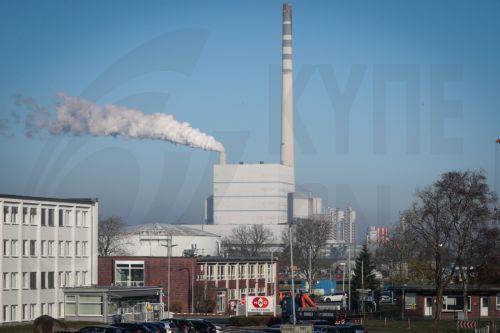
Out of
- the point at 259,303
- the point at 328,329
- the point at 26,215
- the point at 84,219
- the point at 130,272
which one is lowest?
the point at 259,303

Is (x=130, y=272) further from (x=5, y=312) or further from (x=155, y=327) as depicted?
(x=155, y=327)

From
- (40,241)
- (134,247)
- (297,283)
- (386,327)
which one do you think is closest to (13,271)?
(40,241)

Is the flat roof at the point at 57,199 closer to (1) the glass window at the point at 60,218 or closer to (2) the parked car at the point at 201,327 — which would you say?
(1) the glass window at the point at 60,218

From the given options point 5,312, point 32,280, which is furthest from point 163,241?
point 5,312

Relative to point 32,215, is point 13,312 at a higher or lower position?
lower

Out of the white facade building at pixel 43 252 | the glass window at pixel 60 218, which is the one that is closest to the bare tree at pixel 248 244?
the white facade building at pixel 43 252

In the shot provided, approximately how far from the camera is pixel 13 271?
7006cm

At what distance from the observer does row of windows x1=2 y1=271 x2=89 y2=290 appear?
69562 mm

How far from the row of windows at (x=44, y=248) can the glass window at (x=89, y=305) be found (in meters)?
4.89

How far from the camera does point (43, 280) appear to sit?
241ft

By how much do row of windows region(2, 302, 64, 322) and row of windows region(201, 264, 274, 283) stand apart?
86.1 feet

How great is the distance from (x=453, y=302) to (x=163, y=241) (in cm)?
5995

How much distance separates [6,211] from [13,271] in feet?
14.5

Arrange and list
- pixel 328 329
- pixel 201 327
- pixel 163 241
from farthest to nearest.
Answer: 1. pixel 163 241
2. pixel 201 327
3. pixel 328 329
